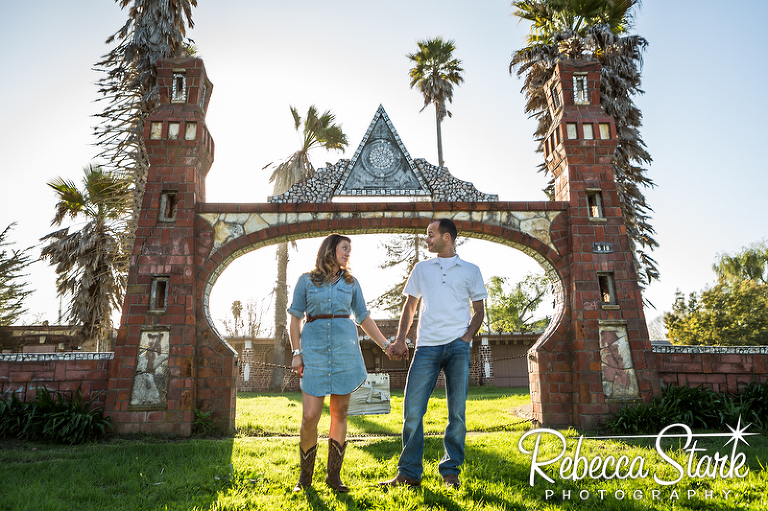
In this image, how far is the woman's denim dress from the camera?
3.73 metres

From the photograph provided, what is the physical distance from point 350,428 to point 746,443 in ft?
18.0

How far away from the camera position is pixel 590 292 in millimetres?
7922

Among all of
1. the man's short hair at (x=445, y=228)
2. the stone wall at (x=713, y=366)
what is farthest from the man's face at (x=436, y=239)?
the stone wall at (x=713, y=366)

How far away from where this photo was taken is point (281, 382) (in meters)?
19.1

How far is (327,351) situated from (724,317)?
2521cm

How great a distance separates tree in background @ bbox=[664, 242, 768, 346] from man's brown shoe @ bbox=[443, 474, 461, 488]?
76.6 ft

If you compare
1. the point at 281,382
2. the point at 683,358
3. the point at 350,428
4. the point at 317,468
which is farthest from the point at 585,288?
the point at 281,382

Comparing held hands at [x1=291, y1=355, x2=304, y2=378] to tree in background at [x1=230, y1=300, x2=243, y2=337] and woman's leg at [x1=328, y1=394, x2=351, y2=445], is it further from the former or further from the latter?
tree in background at [x1=230, y1=300, x2=243, y2=337]

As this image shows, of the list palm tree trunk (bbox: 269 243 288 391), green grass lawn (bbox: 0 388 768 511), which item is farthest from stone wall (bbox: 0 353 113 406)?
palm tree trunk (bbox: 269 243 288 391)

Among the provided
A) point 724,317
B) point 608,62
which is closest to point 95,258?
point 608,62

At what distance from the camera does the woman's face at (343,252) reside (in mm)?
4024

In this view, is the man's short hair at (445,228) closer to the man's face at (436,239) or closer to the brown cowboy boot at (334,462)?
the man's face at (436,239)

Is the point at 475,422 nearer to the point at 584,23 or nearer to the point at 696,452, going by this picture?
the point at 696,452

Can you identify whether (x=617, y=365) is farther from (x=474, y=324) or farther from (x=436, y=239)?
(x=436, y=239)
